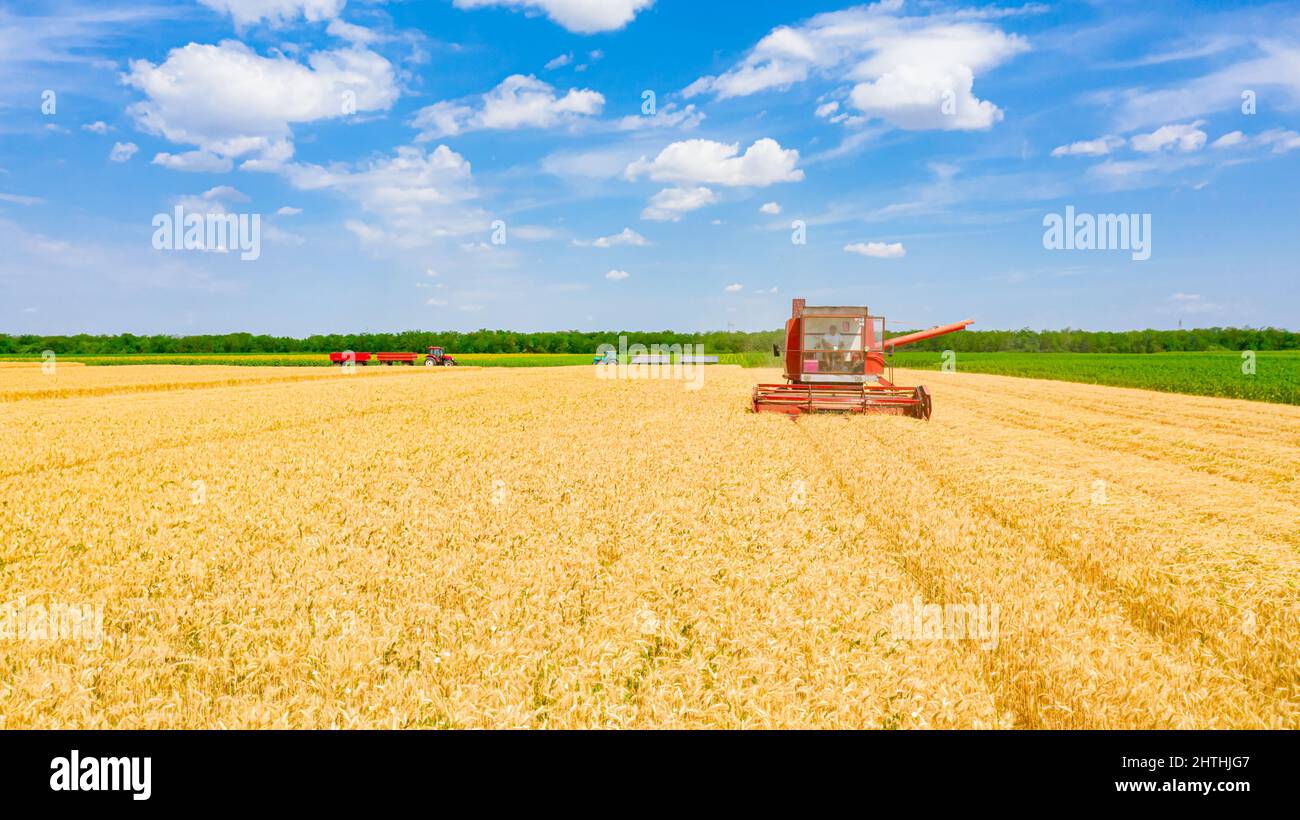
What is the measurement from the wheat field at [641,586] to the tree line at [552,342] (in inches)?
3390

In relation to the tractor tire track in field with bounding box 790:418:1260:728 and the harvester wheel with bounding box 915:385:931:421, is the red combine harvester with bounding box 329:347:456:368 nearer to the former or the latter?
the harvester wheel with bounding box 915:385:931:421

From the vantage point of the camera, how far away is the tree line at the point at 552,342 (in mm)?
104750

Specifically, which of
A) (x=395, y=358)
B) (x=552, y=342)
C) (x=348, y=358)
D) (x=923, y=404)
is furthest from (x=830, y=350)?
(x=552, y=342)

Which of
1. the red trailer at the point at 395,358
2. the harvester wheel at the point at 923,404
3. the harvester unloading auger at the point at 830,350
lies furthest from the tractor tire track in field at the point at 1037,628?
the red trailer at the point at 395,358

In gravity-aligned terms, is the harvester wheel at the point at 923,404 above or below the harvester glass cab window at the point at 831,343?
below

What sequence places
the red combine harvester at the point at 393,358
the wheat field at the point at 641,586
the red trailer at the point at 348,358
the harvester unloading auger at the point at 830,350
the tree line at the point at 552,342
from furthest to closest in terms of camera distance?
the tree line at the point at 552,342
the red combine harvester at the point at 393,358
the red trailer at the point at 348,358
the harvester unloading auger at the point at 830,350
the wheat field at the point at 641,586

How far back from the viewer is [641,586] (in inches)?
194

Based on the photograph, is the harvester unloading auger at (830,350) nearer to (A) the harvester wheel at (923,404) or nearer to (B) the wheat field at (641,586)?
(A) the harvester wheel at (923,404)

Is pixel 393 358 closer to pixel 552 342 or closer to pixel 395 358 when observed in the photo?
pixel 395 358

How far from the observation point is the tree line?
105 m

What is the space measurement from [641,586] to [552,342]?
113010 millimetres

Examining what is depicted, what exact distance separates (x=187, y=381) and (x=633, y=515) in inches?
1482

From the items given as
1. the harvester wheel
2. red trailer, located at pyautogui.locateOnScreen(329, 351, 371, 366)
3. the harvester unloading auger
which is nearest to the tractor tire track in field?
the harvester wheel

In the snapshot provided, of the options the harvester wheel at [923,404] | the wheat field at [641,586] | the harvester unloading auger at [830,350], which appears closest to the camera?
the wheat field at [641,586]
